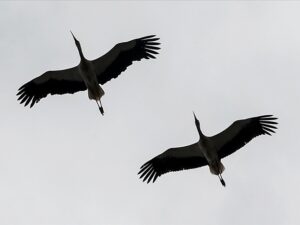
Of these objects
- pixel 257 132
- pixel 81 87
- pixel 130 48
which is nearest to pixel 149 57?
pixel 130 48

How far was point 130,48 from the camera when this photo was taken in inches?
1184

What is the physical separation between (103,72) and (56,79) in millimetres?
1634

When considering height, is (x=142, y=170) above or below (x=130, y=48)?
below

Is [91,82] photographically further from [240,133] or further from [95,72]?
[240,133]

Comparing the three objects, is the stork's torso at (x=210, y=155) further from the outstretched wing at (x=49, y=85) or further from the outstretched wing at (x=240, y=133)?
the outstretched wing at (x=49, y=85)

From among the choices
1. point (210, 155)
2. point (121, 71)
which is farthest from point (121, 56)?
point (210, 155)

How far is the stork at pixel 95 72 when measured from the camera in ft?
98.2

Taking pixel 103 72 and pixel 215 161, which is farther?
pixel 103 72

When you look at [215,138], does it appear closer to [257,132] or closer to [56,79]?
[257,132]

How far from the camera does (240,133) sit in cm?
2869

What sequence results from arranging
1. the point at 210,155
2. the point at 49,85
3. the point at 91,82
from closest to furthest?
the point at 210,155
the point at 91,82
the point at 49,85

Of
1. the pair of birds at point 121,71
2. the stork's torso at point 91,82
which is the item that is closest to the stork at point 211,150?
the pair of birds at point 121,71

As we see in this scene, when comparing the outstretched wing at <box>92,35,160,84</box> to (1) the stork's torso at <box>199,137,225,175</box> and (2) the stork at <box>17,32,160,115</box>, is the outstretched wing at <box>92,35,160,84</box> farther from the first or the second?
(1) the stork's torso at <box>199,137,225,175</box>

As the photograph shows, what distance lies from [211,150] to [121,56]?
183 inches
